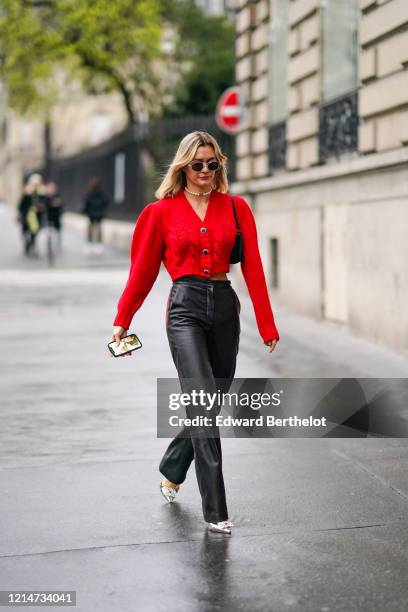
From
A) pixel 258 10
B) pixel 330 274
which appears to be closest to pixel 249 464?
pixel 330 274

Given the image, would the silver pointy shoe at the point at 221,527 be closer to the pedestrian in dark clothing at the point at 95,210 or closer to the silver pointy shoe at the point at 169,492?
the silver pointy shoe at the point at 169,492

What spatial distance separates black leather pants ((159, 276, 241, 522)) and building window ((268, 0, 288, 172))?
36.0 feet

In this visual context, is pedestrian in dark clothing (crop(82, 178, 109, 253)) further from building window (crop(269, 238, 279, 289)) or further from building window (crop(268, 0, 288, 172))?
building window (crop(269, 238, 279, 289))

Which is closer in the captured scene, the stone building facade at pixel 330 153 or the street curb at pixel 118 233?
the stone building facade at pixel 330 153

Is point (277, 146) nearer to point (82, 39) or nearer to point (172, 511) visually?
point (172, 511)

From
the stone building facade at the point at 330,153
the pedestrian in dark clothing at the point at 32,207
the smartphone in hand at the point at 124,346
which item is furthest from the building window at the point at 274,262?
the smartphone in hand at the point at 124,346

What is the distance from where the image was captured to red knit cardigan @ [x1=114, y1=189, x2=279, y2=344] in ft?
17.1

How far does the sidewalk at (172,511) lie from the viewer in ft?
14.3

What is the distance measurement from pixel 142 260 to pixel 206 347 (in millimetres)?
489

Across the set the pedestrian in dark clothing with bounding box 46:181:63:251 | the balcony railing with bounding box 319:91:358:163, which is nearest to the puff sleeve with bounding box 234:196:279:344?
the balcony railing with bounding box 319:91:358:163

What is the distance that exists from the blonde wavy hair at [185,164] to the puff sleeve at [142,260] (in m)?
0.10

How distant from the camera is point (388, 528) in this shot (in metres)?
5.14

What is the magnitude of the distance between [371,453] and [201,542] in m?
2.03

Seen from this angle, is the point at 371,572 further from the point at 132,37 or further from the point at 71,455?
the point at 132,37
